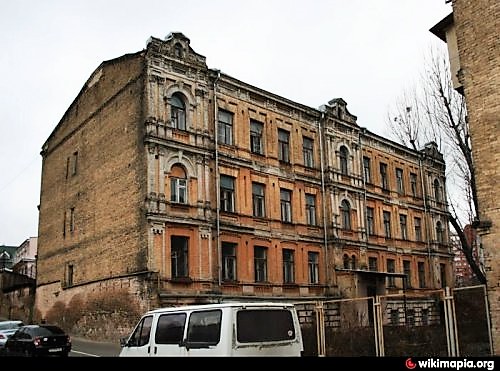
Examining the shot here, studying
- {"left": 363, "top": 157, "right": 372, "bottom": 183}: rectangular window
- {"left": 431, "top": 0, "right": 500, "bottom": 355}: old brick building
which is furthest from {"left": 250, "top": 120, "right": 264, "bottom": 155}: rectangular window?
{"left": 431, "top": 0, "right": 500, "bottom": 355}: old brick building

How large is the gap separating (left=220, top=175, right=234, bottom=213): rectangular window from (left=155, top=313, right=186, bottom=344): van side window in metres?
16.5

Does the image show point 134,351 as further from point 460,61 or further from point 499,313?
point 460,61

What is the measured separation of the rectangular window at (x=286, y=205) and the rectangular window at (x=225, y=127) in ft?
15.6

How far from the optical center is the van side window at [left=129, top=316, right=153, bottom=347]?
1151 centimetres

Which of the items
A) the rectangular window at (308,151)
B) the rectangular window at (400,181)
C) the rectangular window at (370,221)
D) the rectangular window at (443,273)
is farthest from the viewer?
the rectangular window at (443,273)

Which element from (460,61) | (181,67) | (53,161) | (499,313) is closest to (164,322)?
(499,313)

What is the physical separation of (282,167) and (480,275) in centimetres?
1303

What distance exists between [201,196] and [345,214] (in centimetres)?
1218

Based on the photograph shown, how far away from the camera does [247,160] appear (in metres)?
29.5

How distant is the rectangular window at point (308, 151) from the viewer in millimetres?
33625

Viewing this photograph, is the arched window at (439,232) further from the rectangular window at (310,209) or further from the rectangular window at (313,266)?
the rectangular window at (313,266)

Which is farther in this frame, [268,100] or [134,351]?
[268,100]

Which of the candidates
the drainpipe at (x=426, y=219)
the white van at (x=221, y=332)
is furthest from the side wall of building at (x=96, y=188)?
the drainpipe at (x=426, y=219)

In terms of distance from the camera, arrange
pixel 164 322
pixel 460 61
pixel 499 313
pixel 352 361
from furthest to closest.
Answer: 1. pixel 460 61
2. pixel 499 313
3. pixel 164 322
4. pixel 352 361
